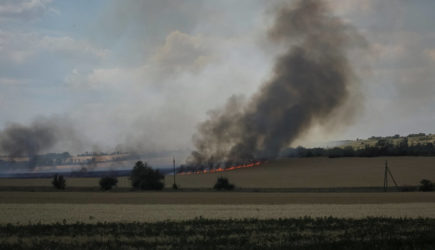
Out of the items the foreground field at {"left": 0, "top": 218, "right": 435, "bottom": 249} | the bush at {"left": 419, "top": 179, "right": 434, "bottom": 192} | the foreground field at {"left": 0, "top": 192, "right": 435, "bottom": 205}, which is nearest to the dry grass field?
the bush at {"left": 419, "top": 179, "right": 434, "bottom": 192}

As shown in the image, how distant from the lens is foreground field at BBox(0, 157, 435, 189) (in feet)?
382

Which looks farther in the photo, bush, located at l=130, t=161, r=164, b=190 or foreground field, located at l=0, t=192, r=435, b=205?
bush, located at l=130, t=161, r=164, b=190

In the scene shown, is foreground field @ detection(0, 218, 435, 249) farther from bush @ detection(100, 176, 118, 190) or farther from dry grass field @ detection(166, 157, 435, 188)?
dry grass field @ detection(166, 157, 435, 188)

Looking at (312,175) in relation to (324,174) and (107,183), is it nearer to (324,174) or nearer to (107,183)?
(324,174)

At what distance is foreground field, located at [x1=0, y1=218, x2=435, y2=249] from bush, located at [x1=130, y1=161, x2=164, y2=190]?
7009 cm

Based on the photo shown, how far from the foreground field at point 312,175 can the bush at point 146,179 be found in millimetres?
5997

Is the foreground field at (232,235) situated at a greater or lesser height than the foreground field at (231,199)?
greater

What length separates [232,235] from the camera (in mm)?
26922

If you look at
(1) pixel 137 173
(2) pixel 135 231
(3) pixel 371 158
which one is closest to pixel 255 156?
(3) pixel 371 158

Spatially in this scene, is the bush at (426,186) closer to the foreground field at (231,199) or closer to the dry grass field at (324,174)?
the dry grass field at (324,174)

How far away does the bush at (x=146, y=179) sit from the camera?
103688 millimetres

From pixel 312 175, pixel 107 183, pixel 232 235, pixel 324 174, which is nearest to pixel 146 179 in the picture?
pixel 107 183

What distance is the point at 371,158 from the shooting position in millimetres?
163125

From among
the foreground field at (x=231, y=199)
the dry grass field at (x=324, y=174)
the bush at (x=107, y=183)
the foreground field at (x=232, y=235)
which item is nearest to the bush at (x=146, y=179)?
the bush at (x=107, y=183)
